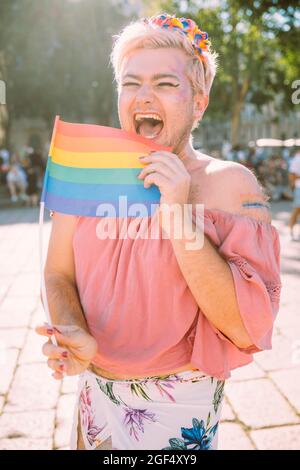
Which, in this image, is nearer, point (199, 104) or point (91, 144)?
point (91, 144)

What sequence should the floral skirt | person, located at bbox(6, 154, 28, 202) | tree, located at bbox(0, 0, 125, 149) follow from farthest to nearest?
tree, located at bbox(0, 0, 125, 149) < person, located at bbox(6, 154, 28, 202) < the floral skirt

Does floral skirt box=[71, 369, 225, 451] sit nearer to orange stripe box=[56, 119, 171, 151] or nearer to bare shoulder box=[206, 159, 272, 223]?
bare shoulder box=[206, 159, 272, 223]

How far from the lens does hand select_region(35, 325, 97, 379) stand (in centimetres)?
110

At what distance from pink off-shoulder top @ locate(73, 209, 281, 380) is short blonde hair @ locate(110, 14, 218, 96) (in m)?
0.38

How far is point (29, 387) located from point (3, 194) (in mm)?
16325

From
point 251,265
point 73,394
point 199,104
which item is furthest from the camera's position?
point 73,394

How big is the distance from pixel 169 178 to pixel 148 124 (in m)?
0.25

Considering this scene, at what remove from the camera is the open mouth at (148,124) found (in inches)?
49.6

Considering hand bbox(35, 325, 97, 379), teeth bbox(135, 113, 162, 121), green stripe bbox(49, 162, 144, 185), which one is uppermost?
teeth bbox(135, 113, 162, 121)

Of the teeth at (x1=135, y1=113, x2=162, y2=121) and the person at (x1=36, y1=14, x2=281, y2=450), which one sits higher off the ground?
the teeth at (x1=135, y1=113, x2=162, y2=121)

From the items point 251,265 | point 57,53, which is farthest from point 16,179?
point 251,265

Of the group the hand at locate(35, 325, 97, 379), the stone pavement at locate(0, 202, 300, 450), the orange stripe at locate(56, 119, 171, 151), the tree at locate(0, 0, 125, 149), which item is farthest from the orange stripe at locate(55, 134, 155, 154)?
the tree at locate(0, 0, 125, 149)

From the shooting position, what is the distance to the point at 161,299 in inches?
50.8

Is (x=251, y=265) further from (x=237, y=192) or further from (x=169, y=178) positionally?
(x=169, y=178)
